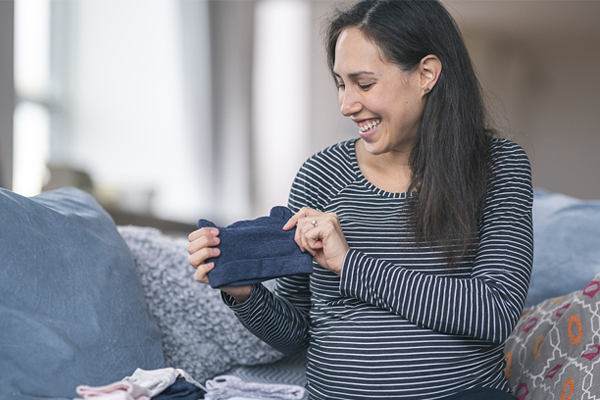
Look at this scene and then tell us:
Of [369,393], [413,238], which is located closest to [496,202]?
[413,238]

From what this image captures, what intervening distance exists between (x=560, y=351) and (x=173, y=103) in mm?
3492

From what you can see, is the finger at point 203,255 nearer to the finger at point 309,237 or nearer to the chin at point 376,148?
the finger at point 309,237

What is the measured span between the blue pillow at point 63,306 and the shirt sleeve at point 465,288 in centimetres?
44

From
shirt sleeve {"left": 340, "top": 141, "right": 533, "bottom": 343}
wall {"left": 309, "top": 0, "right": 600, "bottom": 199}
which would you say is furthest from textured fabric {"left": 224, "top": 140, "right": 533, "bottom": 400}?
wall {"left": 309, "top": 0, "right": 600, "bottom": 199}

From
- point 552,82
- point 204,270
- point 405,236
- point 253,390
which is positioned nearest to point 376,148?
point 405,236

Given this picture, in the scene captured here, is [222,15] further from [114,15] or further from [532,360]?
[532,360]

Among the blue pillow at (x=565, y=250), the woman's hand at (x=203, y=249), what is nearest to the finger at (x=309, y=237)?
the woman's hand at (x=203, y=249)

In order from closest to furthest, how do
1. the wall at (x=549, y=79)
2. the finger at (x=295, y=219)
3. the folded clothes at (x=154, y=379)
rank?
the folded clothes at (x=154, y=379), the finger at (x=295, y=219), the wall at (x=549, y=79)

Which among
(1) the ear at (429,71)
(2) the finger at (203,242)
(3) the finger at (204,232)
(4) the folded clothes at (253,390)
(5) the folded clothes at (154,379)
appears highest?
(1) the ear at (429,71)

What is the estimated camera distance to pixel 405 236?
3.61 feet

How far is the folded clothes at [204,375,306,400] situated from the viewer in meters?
1.16

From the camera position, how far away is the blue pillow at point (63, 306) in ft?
2.92

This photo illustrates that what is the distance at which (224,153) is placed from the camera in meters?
4.28

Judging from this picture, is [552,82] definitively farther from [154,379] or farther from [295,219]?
[154,379]
